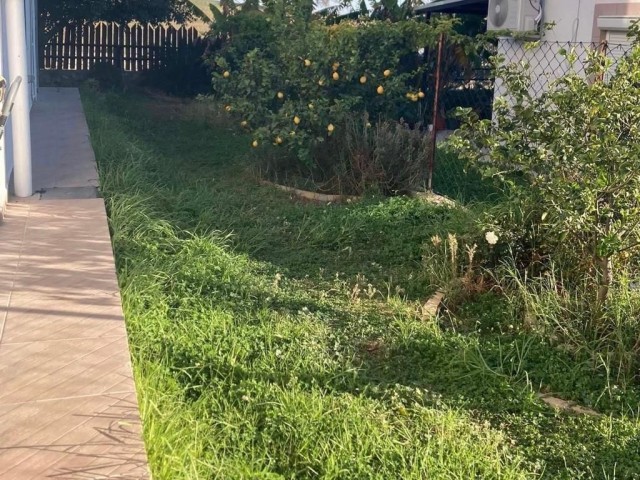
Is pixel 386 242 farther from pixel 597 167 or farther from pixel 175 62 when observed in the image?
pixel 175 62

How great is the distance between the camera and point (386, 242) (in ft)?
25.7

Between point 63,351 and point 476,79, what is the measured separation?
914cm

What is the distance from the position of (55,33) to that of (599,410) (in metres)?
20.6

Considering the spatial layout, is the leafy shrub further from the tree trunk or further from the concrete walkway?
the tree trunk

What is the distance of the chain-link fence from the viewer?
9055mm

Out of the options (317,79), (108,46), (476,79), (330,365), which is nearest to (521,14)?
(476,79)

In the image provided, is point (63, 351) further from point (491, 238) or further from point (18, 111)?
point (18, 111)

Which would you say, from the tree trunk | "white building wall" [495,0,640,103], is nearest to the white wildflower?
the tree trunk

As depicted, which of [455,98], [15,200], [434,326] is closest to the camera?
[434,326]

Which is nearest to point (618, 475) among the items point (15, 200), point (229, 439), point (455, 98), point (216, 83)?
point (229, 439)

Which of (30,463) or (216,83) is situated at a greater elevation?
(216,83)

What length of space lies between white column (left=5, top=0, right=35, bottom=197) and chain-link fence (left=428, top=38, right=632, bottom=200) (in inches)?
159

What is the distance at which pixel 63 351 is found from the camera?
15.3 feet

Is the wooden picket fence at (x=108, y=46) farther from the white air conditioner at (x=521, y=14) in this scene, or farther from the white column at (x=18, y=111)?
the white column at (x=18, y=111)
